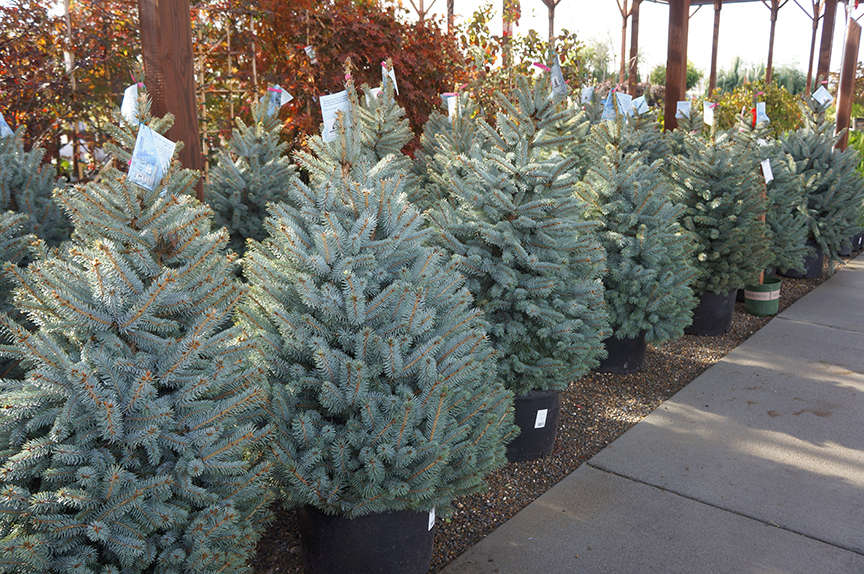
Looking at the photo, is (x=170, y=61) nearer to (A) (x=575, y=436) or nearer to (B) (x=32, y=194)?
(B) (x=32, y=194)

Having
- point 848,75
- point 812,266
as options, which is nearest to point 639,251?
point 812,266

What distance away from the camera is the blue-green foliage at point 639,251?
178 inches

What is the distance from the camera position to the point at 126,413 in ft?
5.98

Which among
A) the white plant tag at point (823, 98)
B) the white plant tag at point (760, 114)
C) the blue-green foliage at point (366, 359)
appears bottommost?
the blue-green foliage at point (366, 359)

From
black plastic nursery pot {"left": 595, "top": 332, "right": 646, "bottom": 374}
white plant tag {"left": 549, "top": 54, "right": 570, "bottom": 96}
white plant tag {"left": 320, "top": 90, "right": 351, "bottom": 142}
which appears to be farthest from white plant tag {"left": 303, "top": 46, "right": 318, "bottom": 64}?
black plastic nursery pot {"left": 595, "top": 332, "right": 646, "bottom": 374}

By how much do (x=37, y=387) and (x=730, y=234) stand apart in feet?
17.1

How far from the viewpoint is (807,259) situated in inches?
308

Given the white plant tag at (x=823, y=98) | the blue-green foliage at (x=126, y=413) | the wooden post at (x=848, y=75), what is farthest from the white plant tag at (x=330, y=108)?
the wooden post at (x=848, y=75)

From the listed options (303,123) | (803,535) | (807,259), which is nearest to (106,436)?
(803,535)

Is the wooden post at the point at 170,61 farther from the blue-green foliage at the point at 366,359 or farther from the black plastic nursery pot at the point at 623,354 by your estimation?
the black plastic nursery pot at the point at 623,354

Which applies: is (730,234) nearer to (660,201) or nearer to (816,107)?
(660,201)

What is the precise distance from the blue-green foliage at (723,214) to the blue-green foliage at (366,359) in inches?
147

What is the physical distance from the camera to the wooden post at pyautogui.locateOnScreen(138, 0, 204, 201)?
3.21m

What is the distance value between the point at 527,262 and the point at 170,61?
2.04 metres
